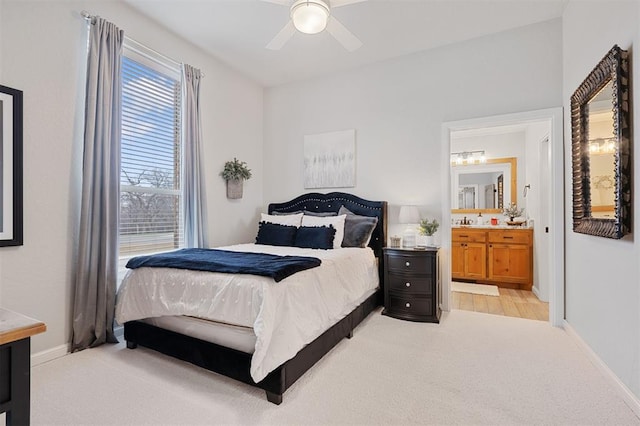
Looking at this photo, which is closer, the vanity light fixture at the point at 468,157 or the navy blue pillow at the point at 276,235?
the navy blue pillow at the point at 276,235

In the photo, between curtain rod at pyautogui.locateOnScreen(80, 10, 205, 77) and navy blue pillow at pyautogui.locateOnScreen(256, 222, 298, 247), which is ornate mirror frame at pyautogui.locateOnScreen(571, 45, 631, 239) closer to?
navy blue pillow at pyautogui.locateOnScreen(256, 222, 298, 247)

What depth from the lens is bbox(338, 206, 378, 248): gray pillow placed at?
3.67 meters

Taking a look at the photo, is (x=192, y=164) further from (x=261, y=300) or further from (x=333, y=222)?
(x=261, y=300)

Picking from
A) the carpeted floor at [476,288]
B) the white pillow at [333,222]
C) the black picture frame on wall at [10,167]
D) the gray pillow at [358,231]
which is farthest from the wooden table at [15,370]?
the carpeted floor at [476,288]

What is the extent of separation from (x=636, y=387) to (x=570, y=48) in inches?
114

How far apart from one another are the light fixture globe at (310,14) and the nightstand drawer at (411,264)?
93.6 inches

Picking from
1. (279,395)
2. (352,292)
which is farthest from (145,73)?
(279,395)

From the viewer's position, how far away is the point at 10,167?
2254 mm

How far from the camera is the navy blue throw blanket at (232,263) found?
6.89 ft

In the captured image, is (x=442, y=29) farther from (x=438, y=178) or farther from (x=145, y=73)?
(x=145, y=73)

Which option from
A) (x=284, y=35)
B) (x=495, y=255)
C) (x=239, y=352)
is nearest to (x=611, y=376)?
(x=239, y=352)

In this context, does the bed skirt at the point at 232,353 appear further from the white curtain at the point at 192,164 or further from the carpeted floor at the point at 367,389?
the white curtain at the point at 192,164

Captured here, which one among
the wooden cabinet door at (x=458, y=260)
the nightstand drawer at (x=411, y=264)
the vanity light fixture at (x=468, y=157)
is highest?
the vanity light fixture at (x=468, y=157)

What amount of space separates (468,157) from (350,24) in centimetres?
352
